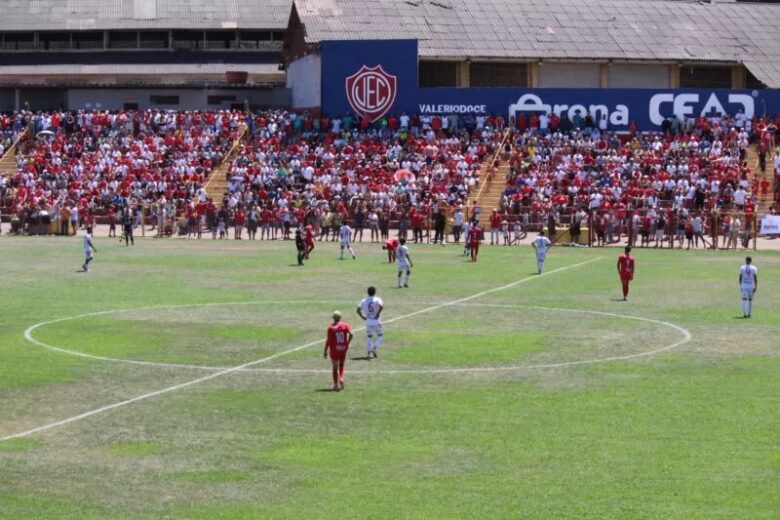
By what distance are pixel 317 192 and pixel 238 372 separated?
47695 millimetres

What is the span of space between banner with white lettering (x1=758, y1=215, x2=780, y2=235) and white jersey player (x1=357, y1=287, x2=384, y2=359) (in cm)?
4516

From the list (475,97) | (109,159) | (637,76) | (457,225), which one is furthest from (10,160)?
(637,76)

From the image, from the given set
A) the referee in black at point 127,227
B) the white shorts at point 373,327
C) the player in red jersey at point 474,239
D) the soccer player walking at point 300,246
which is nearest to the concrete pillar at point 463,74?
the referee in black at point 127,227

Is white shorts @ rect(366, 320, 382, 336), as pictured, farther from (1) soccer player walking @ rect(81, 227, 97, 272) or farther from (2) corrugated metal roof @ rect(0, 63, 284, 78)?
(2) corrugated metal roof @ rect(0, 63, 284, 78)

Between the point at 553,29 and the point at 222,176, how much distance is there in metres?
25.8

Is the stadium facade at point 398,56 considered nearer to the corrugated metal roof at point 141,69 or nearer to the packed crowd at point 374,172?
the corrugated metal roof at point 141,69

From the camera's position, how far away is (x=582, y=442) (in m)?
26.1

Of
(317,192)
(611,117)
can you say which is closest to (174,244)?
(317,192)

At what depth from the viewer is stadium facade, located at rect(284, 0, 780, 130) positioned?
89688mm

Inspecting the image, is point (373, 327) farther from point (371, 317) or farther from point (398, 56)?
point (398, 56)

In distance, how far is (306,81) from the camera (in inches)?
3703

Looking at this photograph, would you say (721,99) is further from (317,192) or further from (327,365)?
(327,365)

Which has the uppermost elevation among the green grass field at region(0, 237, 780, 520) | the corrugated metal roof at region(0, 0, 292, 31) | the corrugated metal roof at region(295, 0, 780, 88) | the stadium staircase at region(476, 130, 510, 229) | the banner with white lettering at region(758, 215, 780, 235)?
the corrugated metal roof at region(0, 0, 292, 31)

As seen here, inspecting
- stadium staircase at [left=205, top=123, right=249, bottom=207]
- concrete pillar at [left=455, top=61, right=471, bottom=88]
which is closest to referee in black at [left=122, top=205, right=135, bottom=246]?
stadium staircase at [left=205, top=123, right=249, bottom=207]
